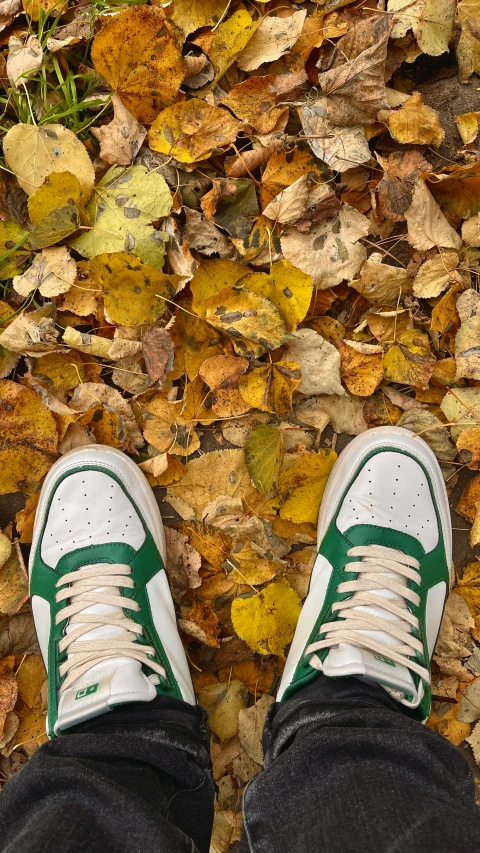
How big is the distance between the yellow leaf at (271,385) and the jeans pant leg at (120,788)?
58 cm

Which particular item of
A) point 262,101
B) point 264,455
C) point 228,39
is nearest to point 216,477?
point 264,455

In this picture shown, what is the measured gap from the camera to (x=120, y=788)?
0.74 m

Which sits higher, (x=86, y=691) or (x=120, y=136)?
(x=120, y=136)

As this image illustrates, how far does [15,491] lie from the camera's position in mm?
1153

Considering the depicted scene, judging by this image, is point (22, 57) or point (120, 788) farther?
point (22, 57)

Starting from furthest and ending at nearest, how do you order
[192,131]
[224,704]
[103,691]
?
[224,704], [192,131], [103,691]

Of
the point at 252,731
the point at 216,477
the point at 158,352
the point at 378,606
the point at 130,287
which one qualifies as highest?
the point at 130,287

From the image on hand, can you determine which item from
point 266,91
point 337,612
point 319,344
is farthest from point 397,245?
point 337,612

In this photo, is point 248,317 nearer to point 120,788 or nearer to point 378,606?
point 378,606

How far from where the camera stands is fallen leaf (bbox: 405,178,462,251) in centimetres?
106

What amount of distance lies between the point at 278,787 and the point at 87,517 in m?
0.60

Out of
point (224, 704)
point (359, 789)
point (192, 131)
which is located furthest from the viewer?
point (224, 704)

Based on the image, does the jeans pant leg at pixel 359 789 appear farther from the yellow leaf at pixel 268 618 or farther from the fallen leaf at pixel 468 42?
the fallen leaf at pixel 468 42

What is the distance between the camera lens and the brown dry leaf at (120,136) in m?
1.07
